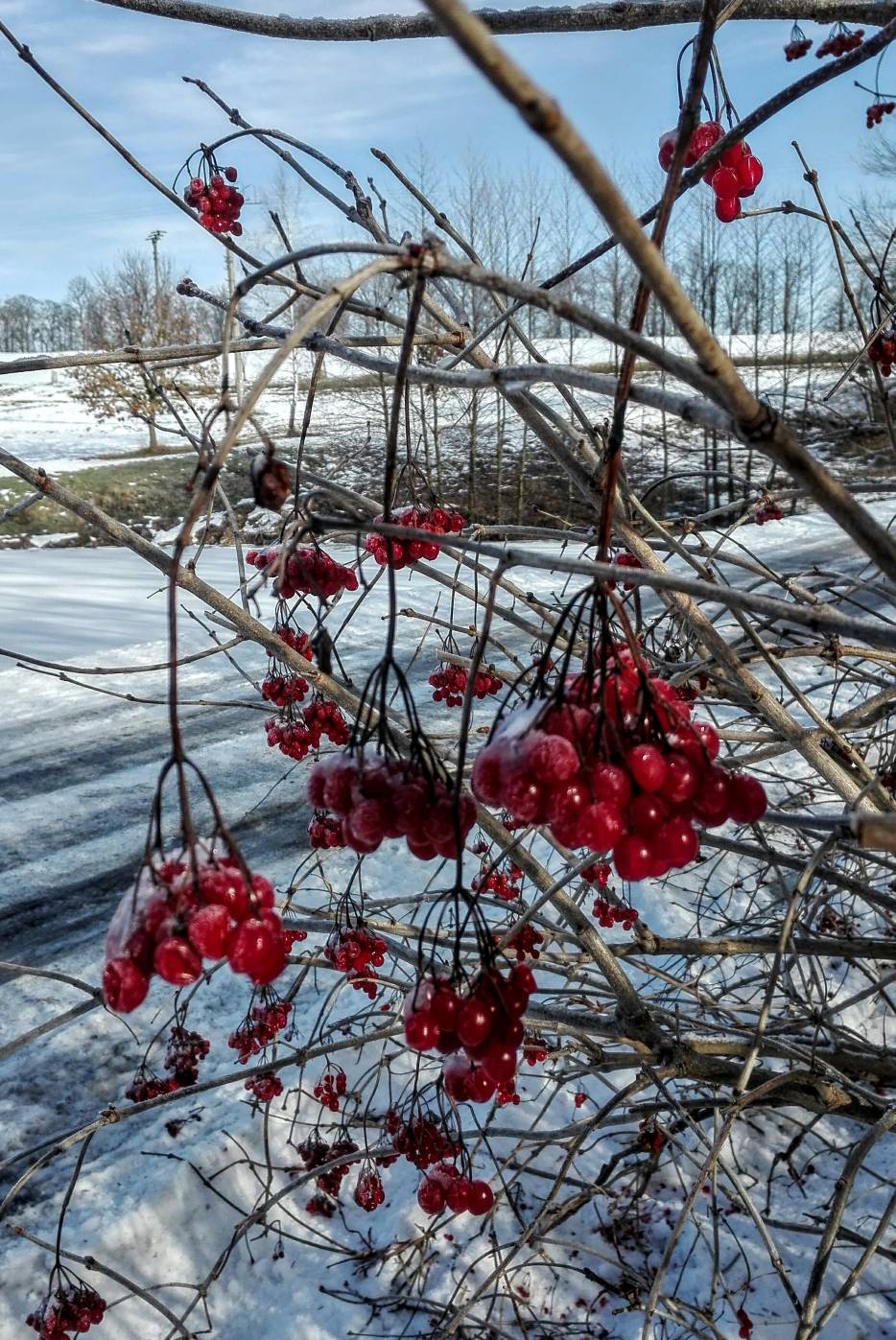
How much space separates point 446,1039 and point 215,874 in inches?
13.3

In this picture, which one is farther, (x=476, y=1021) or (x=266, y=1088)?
(x=266, y=1088)

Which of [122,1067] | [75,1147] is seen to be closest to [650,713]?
[75,1147]

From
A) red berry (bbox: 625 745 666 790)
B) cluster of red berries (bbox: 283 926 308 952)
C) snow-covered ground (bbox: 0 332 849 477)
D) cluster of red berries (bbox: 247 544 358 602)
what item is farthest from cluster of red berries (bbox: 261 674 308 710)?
snow-covered ground (bbox: 0 332 849 477)

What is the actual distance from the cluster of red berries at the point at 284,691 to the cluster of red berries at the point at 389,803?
1.48 metres

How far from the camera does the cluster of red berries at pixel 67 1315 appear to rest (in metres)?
2.34

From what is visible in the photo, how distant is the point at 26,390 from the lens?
45.8 meters

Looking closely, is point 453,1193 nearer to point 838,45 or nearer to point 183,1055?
point 183,1055

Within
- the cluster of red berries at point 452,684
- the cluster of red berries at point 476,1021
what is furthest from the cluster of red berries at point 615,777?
the cluster of red berries at point 452,684

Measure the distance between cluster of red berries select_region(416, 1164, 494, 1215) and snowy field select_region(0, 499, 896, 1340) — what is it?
62 cm

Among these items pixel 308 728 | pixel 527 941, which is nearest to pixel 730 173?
pixel 308 728

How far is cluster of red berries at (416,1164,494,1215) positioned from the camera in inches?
78.2

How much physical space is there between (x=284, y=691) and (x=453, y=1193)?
3.99ft

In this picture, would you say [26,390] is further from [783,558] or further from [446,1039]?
[446,1039]

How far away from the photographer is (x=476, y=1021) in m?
1.03
